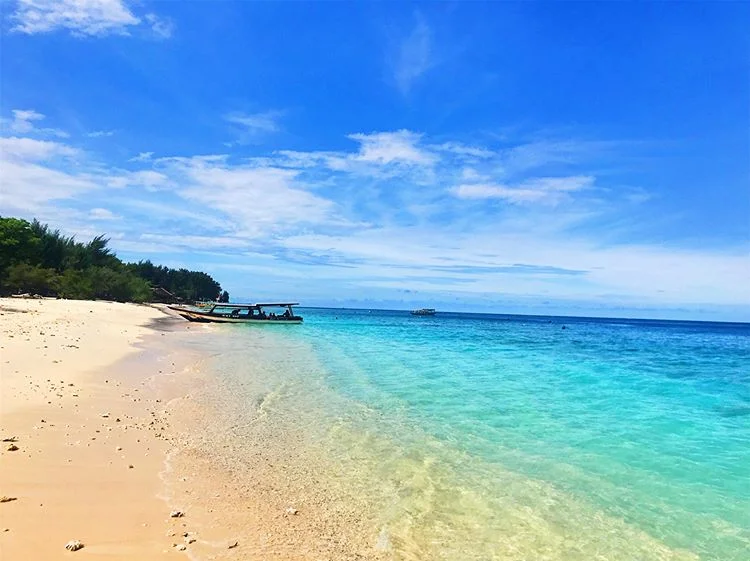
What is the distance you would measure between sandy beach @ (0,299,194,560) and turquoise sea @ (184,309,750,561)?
6.97 ft

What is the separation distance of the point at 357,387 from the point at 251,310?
45175mm

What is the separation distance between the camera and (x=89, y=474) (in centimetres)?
560

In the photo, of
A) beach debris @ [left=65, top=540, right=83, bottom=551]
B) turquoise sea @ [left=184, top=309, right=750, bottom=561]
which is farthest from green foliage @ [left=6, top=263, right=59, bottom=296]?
beach debris @ [left=65, top=540, right=83, bottom=551]

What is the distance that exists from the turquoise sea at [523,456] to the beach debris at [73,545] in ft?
8.71

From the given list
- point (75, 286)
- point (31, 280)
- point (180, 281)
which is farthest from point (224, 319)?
point (180, 281)

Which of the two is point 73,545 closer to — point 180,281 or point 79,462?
point 79,462

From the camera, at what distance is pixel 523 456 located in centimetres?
813

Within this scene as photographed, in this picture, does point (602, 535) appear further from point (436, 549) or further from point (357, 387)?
point (357, 387)

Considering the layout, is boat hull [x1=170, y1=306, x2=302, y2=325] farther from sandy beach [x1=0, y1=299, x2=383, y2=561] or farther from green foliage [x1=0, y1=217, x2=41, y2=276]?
sandy beach [x1=0, y1=299, x2=383, y2=561]

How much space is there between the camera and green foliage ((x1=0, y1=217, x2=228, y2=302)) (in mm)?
44750

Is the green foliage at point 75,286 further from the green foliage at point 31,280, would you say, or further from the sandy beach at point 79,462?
the sandy beach at point 79,462

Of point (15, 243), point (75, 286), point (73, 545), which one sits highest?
point (15, 243)

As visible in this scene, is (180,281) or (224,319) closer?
(224,319)

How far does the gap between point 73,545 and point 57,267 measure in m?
64.3
